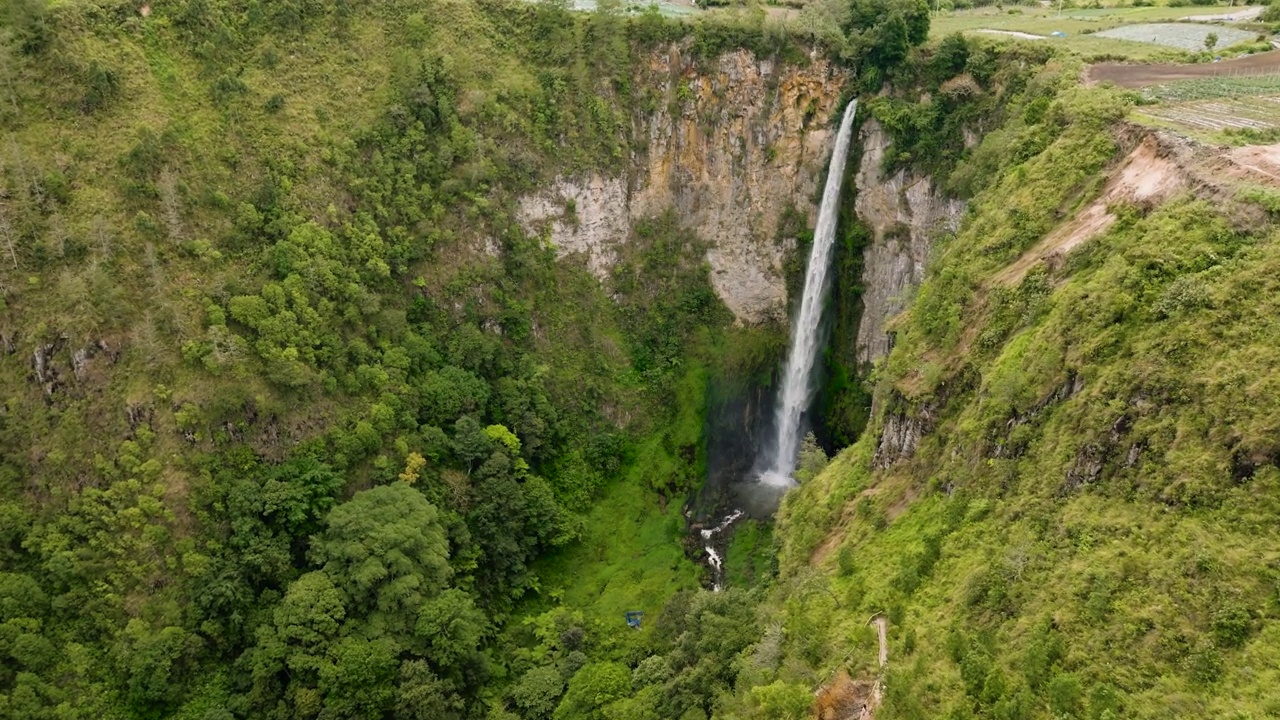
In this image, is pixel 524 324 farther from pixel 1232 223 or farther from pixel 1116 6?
pixel 1116 6

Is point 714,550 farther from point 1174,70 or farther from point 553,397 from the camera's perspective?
point 1174,70

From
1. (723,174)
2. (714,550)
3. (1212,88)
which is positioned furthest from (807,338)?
(1212,88)

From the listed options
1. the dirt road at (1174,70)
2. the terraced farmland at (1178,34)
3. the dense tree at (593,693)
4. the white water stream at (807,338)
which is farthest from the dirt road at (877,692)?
the terraced farmland at (1178,34)

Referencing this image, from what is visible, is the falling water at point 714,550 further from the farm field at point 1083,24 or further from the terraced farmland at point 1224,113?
the farm field at point 1083,24

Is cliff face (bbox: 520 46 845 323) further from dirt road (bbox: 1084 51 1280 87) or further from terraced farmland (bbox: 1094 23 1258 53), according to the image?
terraced farmland (bbox: 1094 23 1258 53)

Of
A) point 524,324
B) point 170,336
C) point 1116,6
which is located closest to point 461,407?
point 524,324
